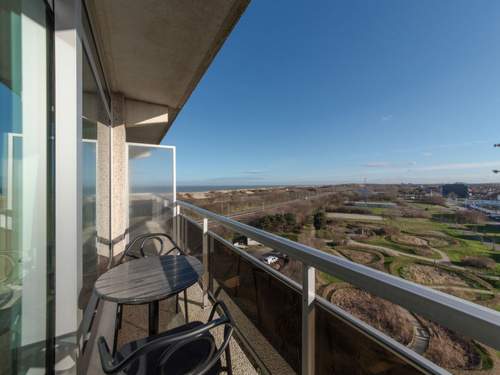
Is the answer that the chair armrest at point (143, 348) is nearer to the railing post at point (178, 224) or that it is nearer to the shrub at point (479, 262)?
the railing post at point (178, 224)

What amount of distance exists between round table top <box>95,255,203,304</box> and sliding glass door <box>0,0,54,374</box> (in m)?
0.34

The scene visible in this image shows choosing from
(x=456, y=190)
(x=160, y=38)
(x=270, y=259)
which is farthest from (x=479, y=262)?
(x=160, y=38)

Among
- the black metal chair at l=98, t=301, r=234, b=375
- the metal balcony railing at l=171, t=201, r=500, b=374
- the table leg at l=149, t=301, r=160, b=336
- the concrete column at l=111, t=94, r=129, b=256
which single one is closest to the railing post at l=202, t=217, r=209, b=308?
the metal balcony railing at l=171, t=201, r=500, b=374

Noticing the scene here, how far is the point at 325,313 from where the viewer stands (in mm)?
1035

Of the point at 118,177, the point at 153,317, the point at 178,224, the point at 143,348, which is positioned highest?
the point at 118,177

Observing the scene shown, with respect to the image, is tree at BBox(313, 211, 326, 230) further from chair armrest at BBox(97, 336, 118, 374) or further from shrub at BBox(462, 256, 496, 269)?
chair armrest at BBox(97, 336, 118, 374)

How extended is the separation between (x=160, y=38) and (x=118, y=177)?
227cm

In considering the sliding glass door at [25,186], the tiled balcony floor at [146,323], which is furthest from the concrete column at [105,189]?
the sliding glass door at [25,186]

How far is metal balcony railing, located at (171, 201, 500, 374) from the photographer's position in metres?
0.56

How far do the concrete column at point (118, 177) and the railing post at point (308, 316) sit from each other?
318cm

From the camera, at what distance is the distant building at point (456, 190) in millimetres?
6504

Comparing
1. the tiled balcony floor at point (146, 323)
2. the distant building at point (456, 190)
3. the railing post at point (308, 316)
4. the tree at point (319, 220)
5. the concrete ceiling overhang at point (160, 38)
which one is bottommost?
the tree at point (319, 220)

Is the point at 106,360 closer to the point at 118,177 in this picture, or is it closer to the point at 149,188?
the point at 118,177

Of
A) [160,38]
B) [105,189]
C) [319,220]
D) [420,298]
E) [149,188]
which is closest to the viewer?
[420,298]
